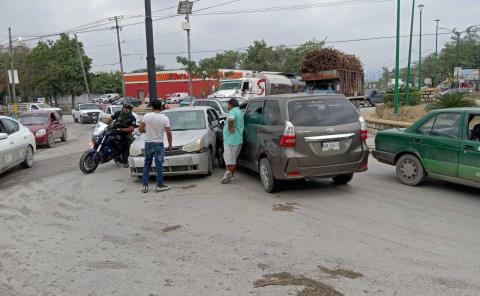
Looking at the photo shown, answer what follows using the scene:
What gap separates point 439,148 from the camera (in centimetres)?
784

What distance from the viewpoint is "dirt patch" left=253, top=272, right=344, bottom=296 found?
4.15m

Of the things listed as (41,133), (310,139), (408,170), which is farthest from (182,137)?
(41,133)

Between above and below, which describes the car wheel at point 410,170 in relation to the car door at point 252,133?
below

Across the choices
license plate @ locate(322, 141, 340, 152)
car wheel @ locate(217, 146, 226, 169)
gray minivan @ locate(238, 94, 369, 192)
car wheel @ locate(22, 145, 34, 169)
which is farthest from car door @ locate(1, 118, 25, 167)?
license plate @ locate(322, 141, 340, 152)

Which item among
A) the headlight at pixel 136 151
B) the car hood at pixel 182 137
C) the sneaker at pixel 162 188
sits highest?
the car hood at pixel 182 137

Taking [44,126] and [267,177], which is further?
[44,126]

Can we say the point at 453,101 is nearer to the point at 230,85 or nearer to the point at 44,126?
the point at 44,126

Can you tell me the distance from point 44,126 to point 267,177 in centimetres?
1347

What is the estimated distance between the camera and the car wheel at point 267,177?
801cm

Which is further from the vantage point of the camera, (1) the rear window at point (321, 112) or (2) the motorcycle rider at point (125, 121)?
(2) the motorcycle rider at point (125, 121)

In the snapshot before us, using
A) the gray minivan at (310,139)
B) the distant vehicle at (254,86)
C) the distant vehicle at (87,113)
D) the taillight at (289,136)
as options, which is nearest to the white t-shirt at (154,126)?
the gray minivan at (310,139)

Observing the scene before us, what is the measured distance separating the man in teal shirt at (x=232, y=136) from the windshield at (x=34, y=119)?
1279cm

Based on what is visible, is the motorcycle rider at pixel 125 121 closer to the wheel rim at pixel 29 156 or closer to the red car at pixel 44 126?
the wheel rim at pixel 29 156

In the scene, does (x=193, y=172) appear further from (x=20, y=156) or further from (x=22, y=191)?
(x=20, y=156)
